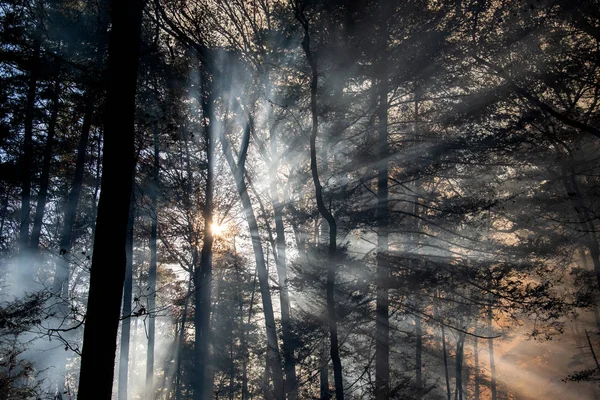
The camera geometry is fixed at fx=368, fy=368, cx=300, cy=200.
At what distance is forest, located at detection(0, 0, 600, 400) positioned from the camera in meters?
6.04

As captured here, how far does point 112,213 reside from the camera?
432 centimetres

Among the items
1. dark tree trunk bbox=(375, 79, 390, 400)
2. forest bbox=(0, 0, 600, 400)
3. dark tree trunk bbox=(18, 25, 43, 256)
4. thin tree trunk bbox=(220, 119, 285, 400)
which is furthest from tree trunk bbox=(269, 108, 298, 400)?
dark tree trunk bbox=(18, 25, 43, 256)

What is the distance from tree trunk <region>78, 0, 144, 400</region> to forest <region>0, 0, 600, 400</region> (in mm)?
20

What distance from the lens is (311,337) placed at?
1136 centimetres

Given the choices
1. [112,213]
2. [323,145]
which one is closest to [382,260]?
[323,145]

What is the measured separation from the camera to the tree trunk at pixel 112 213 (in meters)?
4.01

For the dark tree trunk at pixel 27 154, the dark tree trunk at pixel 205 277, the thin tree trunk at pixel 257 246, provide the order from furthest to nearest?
the dark tree trunk at pixel 205 277
the thin tree trunk at pixel 257 246
the dark tree trunk at pixel 27 154

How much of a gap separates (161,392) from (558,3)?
114 feet

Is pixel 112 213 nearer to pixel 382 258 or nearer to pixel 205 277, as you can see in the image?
pixel 382 258

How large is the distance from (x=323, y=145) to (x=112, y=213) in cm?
920

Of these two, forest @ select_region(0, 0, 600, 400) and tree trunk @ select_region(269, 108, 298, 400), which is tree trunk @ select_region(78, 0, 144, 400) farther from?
tree trunk @ select_region(269, 108, 298, 400)

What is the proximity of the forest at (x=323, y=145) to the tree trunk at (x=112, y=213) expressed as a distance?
0.07 feet

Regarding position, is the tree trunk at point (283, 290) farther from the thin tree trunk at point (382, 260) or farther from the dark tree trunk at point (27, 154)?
the dark tree trunk at point (27, 154)


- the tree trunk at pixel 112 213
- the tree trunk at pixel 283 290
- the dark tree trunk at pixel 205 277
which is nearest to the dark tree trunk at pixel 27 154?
the dark tree trunk at pixel 205 277
